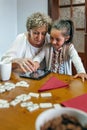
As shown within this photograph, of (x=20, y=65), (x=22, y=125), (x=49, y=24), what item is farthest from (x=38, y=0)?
(x=22, y=125)

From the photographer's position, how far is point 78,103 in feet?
3.23

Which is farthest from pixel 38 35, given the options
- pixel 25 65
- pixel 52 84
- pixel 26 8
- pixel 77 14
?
pixel 26 8

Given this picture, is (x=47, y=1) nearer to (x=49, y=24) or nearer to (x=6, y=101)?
(x=49, y=24)

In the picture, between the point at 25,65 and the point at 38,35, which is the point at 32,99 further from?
the point at 38,35

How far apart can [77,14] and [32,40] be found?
1673 millimetres

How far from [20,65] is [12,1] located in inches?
103

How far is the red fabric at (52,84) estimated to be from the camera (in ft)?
3.92

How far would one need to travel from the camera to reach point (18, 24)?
401cm

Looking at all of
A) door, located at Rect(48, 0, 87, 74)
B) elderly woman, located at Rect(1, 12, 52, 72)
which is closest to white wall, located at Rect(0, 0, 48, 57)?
door, located at Rect(48, 0, 87, 74)

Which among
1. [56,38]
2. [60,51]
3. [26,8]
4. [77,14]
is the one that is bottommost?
[60,51]

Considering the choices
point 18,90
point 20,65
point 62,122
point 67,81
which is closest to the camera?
point 62,122

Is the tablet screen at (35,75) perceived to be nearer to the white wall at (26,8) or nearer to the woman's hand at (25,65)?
the woman's hand at (25,65)

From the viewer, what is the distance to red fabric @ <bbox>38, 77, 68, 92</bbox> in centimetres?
120

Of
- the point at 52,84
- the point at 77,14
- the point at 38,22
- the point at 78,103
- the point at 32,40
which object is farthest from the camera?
the point at 77,14
